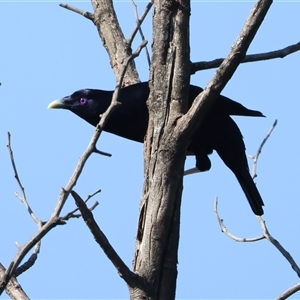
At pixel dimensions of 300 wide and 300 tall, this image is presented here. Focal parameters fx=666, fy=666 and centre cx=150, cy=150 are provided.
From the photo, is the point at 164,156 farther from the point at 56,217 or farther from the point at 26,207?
the point at 56,217

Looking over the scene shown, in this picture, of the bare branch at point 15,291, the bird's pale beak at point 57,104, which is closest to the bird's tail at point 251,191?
the bird's pale beak at point 57,104

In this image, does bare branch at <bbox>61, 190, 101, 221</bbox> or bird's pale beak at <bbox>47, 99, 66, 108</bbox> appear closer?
bare branch at <bbox>61, 190, 101, 221</bbox>

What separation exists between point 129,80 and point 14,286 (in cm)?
236

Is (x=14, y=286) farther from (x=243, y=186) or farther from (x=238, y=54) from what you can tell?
(x=243, y=186)

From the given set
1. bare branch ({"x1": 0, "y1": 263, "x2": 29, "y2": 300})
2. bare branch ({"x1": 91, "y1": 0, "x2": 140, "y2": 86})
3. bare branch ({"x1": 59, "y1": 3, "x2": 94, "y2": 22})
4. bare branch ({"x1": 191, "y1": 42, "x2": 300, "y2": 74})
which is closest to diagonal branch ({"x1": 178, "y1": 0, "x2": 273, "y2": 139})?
bare branch ({"x1": 191, "y1": 42, "x2": 300, "y2": 74})

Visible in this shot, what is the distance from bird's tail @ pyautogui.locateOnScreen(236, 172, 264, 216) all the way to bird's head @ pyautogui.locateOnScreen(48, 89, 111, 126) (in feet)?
4.43

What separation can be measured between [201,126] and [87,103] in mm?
1052

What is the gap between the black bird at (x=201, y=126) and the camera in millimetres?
5324

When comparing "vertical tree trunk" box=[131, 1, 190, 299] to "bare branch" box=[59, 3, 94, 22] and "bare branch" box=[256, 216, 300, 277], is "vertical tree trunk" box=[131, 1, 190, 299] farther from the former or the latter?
"bare branch" box=[59, 3, 94, 22]

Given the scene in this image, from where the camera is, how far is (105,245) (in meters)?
3.13

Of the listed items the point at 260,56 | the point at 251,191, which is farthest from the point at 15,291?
the point at 251,191

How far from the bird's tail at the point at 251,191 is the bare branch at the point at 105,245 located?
7.87 feet

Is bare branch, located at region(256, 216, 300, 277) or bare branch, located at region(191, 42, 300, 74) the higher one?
bare branch, located at region(191, 42, 300, 74)

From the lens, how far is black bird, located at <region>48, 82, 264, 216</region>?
5324 mm
